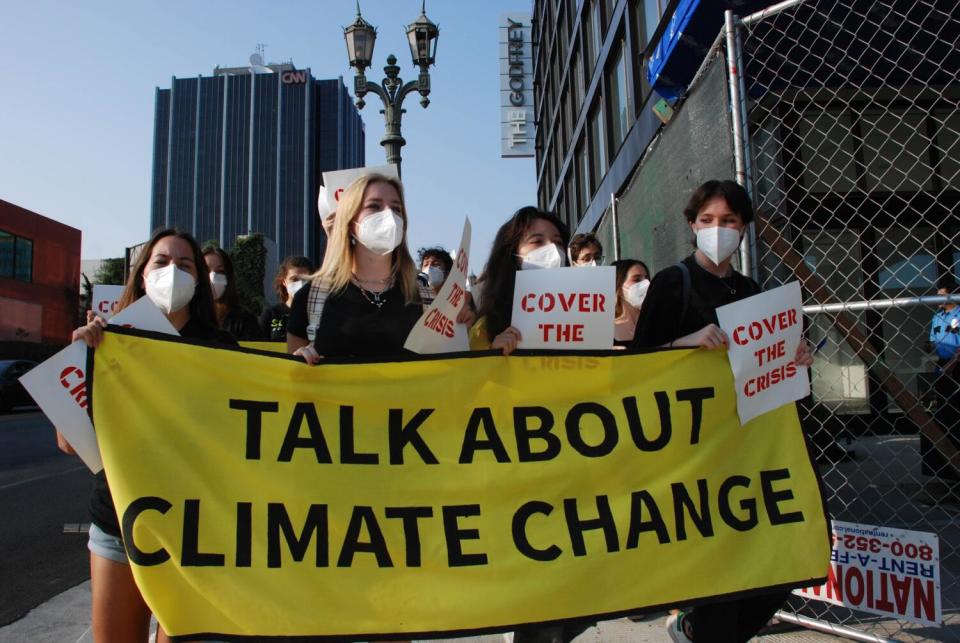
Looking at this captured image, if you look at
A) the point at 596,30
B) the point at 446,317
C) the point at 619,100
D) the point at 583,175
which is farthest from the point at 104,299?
the point at 583,175

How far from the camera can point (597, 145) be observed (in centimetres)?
2012

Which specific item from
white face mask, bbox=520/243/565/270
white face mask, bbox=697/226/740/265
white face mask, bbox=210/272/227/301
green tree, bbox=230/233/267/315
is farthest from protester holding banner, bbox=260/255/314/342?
green tree, bbox=230/233/267/315

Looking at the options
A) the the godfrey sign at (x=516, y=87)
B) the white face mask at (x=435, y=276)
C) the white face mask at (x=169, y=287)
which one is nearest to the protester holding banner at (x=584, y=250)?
the white face mask at (x=435, y=276)

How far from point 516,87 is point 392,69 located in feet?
96.6

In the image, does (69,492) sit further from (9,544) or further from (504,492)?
(504,492)

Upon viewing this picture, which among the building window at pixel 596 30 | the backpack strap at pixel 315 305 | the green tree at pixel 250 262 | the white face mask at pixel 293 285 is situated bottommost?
the backpack strap at pixel 315 305

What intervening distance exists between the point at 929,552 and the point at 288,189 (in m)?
141

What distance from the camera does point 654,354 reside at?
8.69 feet

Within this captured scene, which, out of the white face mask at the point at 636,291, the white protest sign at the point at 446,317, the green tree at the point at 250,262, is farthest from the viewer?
the green tree at the point at 250,262

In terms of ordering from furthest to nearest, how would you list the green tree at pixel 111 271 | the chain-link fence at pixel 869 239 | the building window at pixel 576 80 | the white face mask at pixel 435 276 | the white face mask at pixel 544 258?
the green tree at pixel 111 271 < the building window at pixel 576 80 < the white face mask at pixel 435 276 < the chain-link fence at pixel 869 239 < the white face mask at pixel 544 258

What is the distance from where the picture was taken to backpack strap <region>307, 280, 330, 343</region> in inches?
102

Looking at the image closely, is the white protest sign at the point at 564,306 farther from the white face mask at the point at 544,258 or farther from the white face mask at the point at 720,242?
the white face mask at the point at 720,242

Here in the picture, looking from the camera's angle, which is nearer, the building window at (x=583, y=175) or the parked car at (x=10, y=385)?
the parked car at (x=10, y=385)

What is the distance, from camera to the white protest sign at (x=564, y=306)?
263cm
